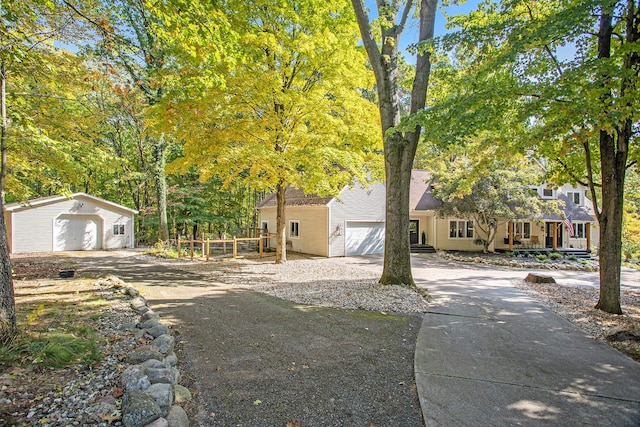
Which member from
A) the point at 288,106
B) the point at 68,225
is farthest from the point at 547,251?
the point at 68,225

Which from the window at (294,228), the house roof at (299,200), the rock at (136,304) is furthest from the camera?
the window at (294,228)

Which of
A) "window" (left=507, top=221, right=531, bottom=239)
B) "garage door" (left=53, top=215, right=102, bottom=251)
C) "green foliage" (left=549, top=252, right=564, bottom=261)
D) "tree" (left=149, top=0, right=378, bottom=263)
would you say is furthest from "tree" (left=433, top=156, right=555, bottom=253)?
"garage door" (left=53, top=215, right=102, bottom=251)

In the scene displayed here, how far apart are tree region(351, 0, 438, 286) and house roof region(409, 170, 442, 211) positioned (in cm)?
1255

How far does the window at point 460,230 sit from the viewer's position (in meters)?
21.8

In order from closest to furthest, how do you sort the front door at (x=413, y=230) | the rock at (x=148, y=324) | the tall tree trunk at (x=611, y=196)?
the rock at (x=148, y=324) < the tall tree trunk at (x=611, y=196) < the front door at (x=413, y=230)

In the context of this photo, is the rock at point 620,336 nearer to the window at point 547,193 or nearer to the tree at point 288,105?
the tree at point 288,105

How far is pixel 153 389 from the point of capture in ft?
9.66

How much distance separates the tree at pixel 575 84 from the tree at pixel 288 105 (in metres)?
4.05

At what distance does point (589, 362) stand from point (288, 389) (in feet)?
13.2

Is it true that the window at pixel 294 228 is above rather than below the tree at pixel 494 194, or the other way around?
below

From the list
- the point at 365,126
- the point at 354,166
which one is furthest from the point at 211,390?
the point at 365,126

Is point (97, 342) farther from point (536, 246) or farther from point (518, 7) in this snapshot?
point (536, 246)

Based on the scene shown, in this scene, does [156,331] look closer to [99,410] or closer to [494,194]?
[99,410]

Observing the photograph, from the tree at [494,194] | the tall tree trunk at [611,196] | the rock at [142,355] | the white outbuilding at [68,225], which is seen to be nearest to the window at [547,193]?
the tree at [494,194]
